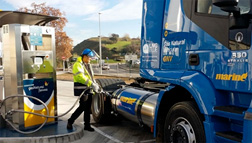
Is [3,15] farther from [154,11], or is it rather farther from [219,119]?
[219,119]

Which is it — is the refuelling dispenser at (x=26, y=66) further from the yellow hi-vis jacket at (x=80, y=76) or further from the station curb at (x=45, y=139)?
the yellow hi-vis jacket at (x=80, y=76)

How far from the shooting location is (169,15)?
3.92 meters

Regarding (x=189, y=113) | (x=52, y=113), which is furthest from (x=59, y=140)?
(x=189, y=113)

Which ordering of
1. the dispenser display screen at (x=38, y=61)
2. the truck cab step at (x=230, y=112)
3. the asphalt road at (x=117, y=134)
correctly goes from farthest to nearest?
1. the dispenser display screen at (x=38, y=61)
2. the asphalt road at (x=117, y=134)
3. the truck cab step at (x=230, y=112)

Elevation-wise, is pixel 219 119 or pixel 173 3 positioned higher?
pixel 173 3

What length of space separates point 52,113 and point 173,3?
13.2 feet

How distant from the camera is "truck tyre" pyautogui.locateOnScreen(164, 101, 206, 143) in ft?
10.4

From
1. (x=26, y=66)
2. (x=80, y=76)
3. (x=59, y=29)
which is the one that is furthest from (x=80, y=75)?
(x=59, y=29)

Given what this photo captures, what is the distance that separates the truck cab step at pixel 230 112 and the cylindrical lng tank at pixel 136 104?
63.6 inches

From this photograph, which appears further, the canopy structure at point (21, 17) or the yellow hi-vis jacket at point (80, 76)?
the canopy structure at point (21, 17)

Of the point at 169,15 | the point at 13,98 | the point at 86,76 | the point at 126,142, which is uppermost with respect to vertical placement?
the point at 169,15

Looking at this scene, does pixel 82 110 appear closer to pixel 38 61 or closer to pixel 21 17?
pixel 38 61

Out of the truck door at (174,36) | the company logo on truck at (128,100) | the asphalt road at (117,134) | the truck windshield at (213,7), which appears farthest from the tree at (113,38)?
the truck windshield at (213,7)

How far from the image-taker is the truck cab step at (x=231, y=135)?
9.16 ft
